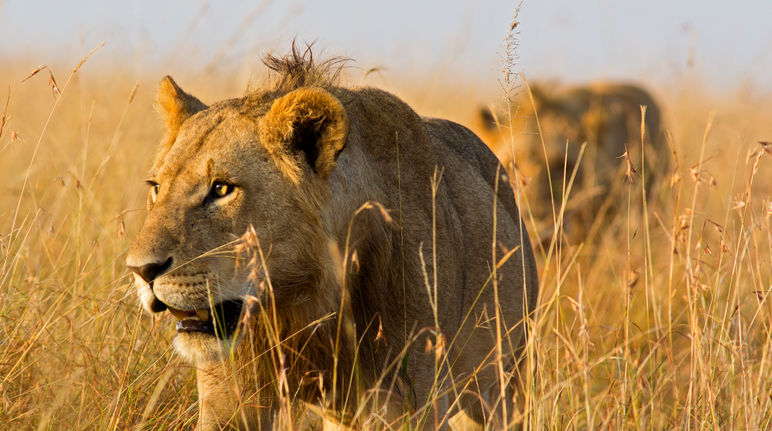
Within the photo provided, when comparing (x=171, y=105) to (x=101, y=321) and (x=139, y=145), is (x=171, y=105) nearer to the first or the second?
(x=101, y=321)

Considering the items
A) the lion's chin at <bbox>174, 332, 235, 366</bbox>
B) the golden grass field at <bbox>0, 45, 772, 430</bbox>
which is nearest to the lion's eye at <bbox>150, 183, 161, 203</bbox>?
the golden grass field at <bbox>0, 45, 772, 430</bbox>

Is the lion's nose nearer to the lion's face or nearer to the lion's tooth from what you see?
the lion's face

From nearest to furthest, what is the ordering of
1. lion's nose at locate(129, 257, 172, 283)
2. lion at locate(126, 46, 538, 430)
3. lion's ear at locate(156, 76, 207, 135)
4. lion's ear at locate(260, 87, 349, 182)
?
lion's nose at locate(129, 257, 172, 283)
lion at locate(126, 46, 538, 430)
lion's ear at locate(260, 87, 349, 182)
lion's ear at locate(156, 76, 207, 135)

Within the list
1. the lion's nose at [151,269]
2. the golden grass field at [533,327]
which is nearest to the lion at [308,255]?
the lion's nose at [151,269]

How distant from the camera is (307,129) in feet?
9.52

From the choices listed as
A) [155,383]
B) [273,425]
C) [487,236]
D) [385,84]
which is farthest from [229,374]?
[385,84]

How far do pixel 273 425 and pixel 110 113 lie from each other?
6.49 meters

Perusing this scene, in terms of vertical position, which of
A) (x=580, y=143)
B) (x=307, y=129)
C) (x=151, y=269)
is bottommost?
(x=580, y=143)

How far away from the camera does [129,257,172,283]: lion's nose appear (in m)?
2.59

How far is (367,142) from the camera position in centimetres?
322

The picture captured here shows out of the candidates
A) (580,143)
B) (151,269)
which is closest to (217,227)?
(151,269)

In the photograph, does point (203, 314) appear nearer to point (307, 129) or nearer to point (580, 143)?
point (307, 129)

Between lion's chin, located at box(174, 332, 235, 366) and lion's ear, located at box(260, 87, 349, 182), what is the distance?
22.1 inches

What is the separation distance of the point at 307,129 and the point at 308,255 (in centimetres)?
41
